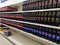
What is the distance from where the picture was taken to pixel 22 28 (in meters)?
3.82

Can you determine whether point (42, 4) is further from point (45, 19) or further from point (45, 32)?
point (45, 32)

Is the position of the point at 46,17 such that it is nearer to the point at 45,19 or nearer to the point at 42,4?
the point at 45,19

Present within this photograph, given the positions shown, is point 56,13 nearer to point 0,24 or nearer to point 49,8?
point 49,8

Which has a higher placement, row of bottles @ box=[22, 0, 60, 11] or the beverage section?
row of bottles @ box=[22, 0, 60, 11]

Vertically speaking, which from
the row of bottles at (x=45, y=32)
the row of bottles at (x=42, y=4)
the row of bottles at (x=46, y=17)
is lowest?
the row of bottles at (x=45, y=32)

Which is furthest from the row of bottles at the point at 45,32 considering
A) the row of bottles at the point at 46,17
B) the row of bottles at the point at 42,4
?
the row of bottles at the point at 42,4

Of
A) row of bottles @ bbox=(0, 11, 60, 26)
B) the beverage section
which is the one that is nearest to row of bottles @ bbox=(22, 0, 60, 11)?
the beverage section

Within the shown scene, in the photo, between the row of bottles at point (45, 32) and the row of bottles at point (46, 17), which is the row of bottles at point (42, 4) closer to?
the row of bottles at point (46, 17)

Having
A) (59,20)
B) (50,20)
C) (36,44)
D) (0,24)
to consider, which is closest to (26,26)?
(36,44)

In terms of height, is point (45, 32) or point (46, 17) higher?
point (46, 17)

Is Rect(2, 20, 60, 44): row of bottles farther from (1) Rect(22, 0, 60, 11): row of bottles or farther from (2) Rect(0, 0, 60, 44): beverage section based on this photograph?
(1) Rect(22, 0, 60, 11): row of bottles

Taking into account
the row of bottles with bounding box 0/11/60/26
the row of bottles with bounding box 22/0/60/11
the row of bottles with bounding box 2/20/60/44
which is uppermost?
the row of bottles with bounding box 22/0/60/11

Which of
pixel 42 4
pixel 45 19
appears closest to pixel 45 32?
pixel 45 19

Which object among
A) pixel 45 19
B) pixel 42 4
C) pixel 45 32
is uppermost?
pixel 42 4
